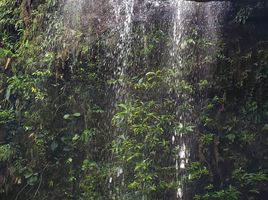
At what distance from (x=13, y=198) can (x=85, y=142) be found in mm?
939

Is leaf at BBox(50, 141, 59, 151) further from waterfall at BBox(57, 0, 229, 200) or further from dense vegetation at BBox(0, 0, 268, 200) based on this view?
waterfall at BBox(57, 0, 229, 200)

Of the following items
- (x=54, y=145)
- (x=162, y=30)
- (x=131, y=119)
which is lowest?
(x=54, y=145)

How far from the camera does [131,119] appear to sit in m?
4.86

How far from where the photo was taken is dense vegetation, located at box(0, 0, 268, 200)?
470 centimetres

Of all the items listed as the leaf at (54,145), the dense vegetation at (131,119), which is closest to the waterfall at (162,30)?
the dense vegetation at (131,119)

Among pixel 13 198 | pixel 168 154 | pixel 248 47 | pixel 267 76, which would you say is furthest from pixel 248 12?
pixel 13 198

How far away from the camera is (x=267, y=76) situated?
478 cm

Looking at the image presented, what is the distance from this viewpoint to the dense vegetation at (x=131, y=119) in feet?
15.4

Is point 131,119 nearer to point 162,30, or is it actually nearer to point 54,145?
point 54,145

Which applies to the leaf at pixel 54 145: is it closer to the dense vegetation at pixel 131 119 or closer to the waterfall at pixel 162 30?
the dense vegetation at pixel 131 119

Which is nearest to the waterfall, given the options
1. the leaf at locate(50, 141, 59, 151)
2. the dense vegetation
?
the dense vegetation

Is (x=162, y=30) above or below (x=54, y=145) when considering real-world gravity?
above

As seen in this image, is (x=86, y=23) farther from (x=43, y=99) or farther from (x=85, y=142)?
(x=85, y=142)

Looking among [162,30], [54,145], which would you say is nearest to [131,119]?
[54,145]
